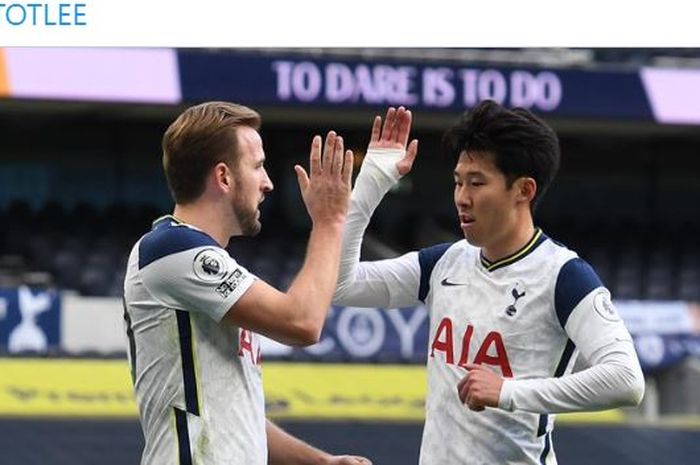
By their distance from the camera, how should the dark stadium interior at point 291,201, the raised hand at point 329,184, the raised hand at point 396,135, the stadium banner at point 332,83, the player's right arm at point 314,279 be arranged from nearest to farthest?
the player's right arm at point 314,279 < the raised hand at point 329,184 < the raised hand at point 396,135 < the stadium banner at point 332,83 < the dark stadium interior at point 291,201

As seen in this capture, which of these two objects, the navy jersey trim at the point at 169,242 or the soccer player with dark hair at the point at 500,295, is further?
the soccer player with dark hair at the point at 500,295

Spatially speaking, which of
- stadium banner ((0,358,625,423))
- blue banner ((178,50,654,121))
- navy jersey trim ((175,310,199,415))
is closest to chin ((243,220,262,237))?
navy jersey trim ((175,310,199,415))

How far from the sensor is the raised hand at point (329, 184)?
3768 millimetres

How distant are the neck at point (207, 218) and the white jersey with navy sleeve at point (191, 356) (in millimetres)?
30

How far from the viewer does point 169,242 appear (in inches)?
148

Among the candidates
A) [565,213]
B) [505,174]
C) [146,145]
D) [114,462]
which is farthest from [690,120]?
[505,174]

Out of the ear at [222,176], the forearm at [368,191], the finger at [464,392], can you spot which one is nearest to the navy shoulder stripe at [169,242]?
the ear at [222,176]

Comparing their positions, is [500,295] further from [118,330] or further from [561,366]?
[118,330]

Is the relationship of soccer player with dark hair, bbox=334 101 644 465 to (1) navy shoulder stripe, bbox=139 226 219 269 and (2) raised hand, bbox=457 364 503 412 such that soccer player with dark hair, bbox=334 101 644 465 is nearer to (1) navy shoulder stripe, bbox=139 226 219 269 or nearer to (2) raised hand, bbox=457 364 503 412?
(2) raised hand, bbox=457 364 503 412

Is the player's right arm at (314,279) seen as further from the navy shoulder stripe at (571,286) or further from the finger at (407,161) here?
the navy shoulder stripe at (571,286)

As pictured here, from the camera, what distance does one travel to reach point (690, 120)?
16781 millimetres
